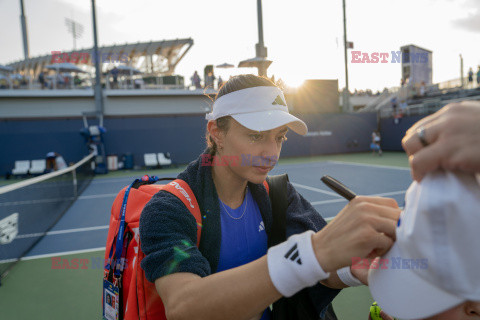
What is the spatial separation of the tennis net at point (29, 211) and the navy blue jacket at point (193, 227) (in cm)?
425

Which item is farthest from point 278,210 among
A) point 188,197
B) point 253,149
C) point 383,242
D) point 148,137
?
point 148,137

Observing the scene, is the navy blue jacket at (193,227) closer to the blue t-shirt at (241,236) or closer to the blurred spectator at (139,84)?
the blue t-shirt at (241,236)

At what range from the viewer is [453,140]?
2.25 feet

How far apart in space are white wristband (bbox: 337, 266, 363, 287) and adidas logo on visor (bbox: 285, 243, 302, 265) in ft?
2.18

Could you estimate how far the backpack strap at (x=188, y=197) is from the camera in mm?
1542

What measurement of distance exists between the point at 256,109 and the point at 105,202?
9015 mm

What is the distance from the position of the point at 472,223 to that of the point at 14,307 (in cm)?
467

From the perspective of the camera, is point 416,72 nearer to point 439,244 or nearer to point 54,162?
point 54,162

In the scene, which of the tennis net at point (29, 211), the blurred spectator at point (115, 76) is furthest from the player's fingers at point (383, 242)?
the blurred spectator at point (115, 76)

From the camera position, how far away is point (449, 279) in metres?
0.74

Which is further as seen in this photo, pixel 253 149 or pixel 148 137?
pixel 148 137

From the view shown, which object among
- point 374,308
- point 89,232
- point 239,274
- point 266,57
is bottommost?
point 89,232

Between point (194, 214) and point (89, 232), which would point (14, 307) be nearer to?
point (89, 232)

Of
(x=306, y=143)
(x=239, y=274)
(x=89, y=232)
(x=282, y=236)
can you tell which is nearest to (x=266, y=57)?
(x=89, y=232)
